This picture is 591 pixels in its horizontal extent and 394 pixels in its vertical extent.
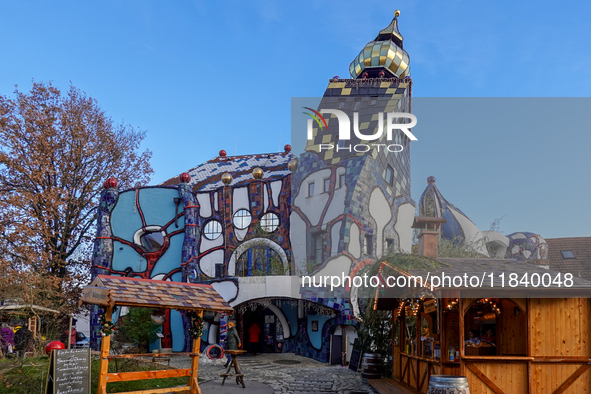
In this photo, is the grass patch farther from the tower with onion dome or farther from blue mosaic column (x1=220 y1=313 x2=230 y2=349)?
the tower with onion dome

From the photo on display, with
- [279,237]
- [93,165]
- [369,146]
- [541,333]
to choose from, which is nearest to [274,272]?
[279,237]

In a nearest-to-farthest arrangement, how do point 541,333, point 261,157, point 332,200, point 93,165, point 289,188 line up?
point 541,333 < point 332,200 < point 289,188 < point 93,165 < point 261,157

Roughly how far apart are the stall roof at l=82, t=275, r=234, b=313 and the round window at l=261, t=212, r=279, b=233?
11023 millimetres

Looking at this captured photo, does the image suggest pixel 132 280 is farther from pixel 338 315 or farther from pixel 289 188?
pixel 289 188

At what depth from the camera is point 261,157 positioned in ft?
88.9

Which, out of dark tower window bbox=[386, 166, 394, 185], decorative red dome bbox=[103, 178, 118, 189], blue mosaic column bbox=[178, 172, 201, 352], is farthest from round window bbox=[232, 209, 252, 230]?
dark tower window bbox=[386, 166, 394, 185]

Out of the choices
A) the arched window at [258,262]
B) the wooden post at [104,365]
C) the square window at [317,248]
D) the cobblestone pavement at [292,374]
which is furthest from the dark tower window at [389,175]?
the wooden post at [104,365]

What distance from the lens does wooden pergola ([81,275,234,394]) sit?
928 cm

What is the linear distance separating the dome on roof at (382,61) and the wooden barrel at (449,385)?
67.7ft

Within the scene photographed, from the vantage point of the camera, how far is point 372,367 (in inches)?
527

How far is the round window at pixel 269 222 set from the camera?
22.4 metres

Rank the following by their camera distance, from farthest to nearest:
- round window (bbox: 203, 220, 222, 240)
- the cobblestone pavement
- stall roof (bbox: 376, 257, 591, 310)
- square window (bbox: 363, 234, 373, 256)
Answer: round window (bbox: 203, 220, 222, 240), square window (bbox: 363, 234, 373, 256), the cobblestone pavement, stall roof (bbox: 376, 257, 591, 310)

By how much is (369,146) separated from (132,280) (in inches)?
503

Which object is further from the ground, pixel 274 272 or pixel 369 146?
pixel 369 146
